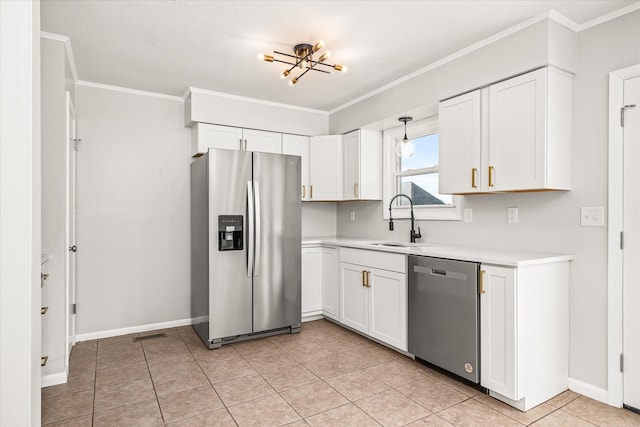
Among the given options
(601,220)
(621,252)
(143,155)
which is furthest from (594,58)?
(143,155)

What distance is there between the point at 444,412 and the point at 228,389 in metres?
1.40

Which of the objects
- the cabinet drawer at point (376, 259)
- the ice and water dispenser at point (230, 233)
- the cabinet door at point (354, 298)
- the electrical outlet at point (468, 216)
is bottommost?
the cabinet door at point (354, 298)

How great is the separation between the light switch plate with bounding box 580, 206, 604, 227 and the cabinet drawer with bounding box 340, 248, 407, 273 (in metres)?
1.21

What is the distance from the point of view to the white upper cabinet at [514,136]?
2.44m

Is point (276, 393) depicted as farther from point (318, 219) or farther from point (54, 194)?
point (318, 219)

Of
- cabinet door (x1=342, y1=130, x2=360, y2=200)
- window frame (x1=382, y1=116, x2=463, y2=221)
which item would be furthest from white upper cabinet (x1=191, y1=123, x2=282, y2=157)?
window frame (x1=382, y1=116, x2=463, y2=221)

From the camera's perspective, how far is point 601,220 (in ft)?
7.82

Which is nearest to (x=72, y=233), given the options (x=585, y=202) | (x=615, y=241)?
(x=585, y=202)

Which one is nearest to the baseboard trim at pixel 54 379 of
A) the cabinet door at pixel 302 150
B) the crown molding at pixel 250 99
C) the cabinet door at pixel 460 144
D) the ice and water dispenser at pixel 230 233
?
the ice and water dispenser at pixel 230 233

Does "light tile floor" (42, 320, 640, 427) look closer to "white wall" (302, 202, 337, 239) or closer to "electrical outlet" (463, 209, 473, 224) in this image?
"electrical outlet" (463, 209, 473, 224)

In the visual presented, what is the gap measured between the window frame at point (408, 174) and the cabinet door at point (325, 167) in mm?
531

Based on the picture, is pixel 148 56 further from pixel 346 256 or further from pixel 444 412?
pixel 444 412

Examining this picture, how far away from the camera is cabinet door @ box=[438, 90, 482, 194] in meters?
2.83
